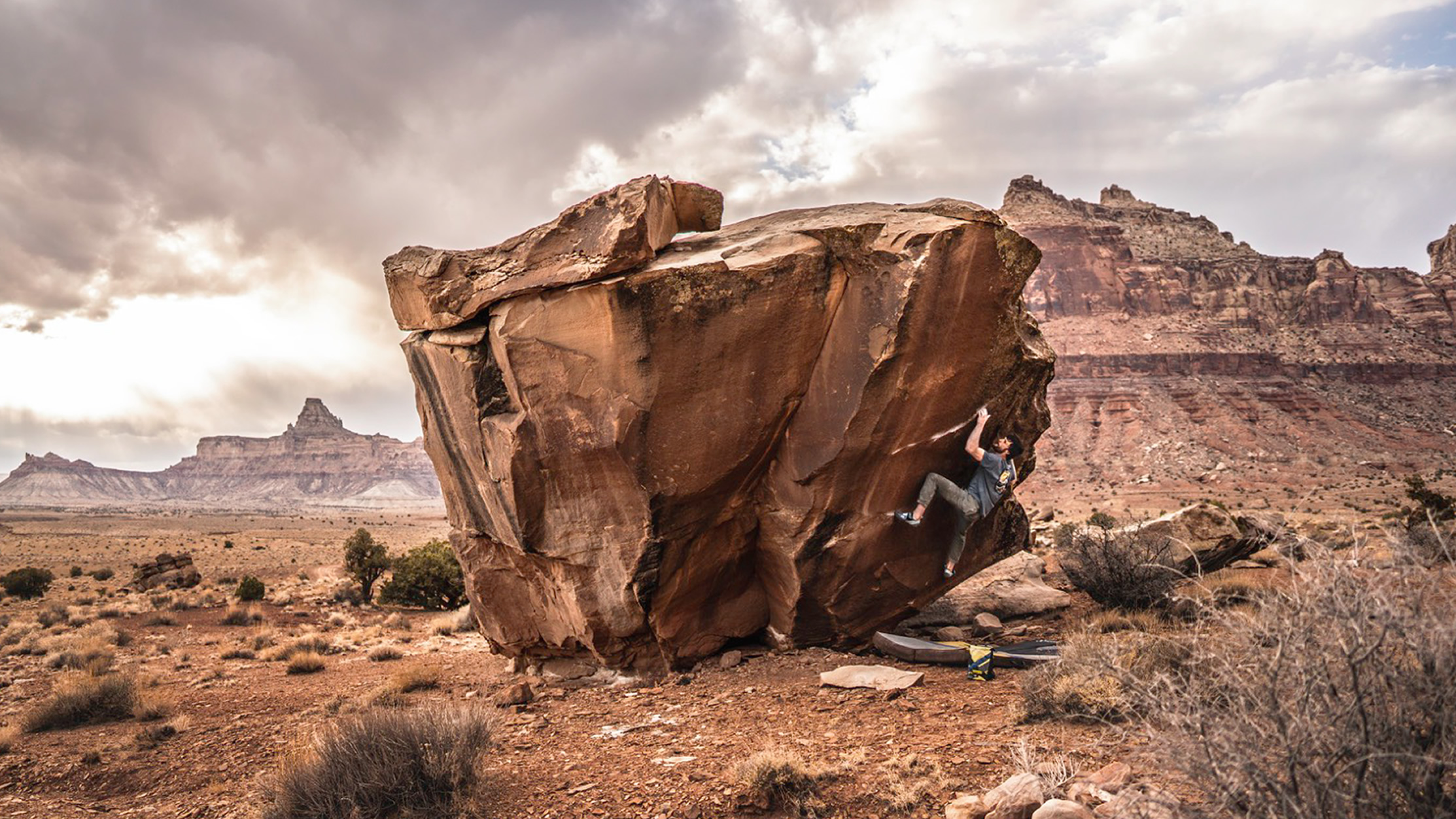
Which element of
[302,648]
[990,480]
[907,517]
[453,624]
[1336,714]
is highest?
[990,480]

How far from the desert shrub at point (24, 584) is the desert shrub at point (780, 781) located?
94.3 ft

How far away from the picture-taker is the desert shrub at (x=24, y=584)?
75.9ft

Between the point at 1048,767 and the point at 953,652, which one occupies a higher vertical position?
the point at 1048,767

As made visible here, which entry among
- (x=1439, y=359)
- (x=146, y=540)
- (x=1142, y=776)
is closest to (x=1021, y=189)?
(x=1439, y=359)

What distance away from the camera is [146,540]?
172ft

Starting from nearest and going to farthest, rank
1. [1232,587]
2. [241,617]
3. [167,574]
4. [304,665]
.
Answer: [1232,587] → [304,665] → [241,617] → [167,574]

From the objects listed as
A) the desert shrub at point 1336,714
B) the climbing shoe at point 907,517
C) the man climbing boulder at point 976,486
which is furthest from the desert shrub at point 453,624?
the desert shrub at point 1336,714

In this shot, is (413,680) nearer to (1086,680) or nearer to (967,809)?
(967,809)

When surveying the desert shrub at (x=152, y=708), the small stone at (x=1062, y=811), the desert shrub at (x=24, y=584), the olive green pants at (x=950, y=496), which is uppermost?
the olive green pants at (x=950, y=496)

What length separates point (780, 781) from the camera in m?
5.27

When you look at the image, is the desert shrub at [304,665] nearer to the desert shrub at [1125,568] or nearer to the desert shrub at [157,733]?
the desert shrub at [157,733]

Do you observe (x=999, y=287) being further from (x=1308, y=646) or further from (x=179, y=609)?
(x=179, y=609)

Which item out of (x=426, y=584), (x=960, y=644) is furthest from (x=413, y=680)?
(x=426, y=584)

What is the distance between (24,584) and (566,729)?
25.8 metres
